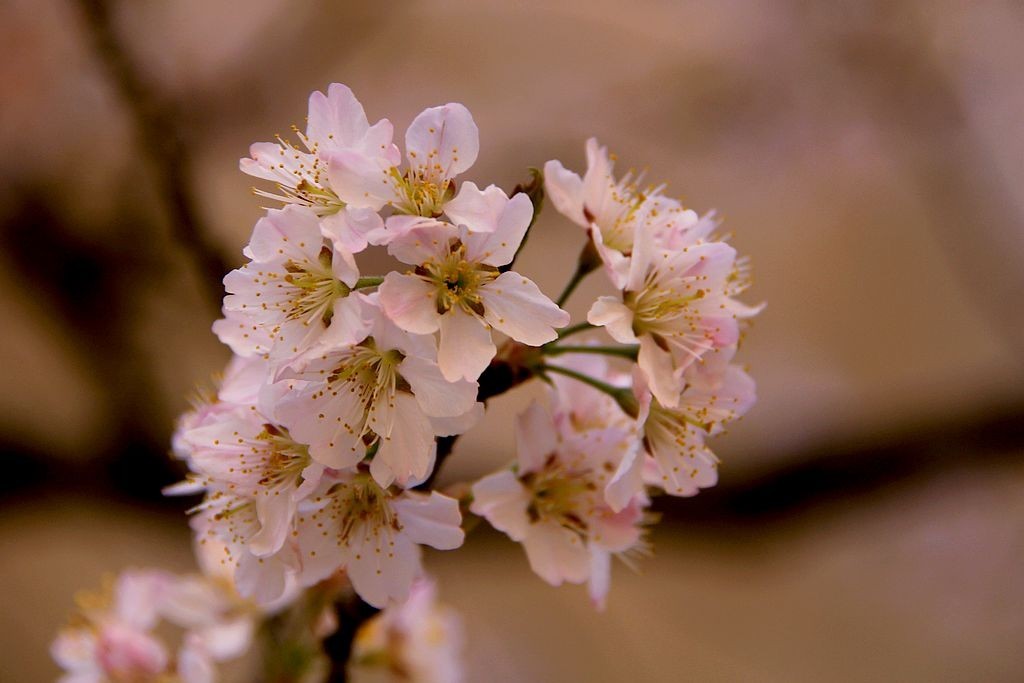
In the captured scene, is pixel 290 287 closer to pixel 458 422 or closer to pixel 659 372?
pixel 458 422

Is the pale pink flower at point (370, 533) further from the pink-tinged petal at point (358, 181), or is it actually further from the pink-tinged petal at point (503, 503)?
the pink-tinged petal at point (358, 181)

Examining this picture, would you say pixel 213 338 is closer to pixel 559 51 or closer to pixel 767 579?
pixel 559 51

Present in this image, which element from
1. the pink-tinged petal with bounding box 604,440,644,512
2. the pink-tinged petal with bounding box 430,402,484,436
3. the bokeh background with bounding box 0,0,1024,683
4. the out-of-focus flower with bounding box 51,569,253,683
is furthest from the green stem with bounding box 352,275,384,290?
the bokeh background with bounding box 0,0,1024,683

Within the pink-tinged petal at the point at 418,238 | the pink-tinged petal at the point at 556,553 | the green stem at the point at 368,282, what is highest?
the pink-tinged petal at the point at 418,238

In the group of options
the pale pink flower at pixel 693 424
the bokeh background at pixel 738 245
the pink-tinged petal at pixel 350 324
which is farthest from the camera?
the bokeh background at pixel 738 245

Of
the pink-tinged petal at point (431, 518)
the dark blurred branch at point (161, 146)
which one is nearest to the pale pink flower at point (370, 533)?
the pink-tinged petal at point (431, 518)

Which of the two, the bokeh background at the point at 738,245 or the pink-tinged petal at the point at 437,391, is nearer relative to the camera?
the pink-tinged petal at the point at 437,391

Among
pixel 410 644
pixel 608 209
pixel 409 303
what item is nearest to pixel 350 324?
pixel 409 303

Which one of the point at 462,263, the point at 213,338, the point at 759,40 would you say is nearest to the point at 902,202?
the point at 759,40
